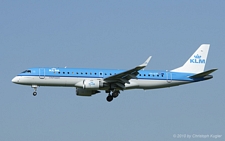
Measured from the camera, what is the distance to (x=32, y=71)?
5603 cm

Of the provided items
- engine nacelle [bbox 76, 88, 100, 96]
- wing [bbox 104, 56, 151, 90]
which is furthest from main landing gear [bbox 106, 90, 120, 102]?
engine nacelle [bbox 76, 88, 100, 96]

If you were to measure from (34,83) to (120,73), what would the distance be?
921cm

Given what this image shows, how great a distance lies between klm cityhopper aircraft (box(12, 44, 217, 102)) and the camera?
55.3 meters

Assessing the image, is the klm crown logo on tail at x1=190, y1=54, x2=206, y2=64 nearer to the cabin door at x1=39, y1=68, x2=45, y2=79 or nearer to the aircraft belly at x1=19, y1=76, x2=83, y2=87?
the aircraft belly at x1=19, y1=76, x2=83, y2=87

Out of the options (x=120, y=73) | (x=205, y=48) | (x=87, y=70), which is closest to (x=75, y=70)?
(x=87, y=70)

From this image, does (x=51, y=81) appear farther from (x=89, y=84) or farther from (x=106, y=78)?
(x=106, y=78)

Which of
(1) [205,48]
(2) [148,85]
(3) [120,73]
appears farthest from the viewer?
(1) [205,48]

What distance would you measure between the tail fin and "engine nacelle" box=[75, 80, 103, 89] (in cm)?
998

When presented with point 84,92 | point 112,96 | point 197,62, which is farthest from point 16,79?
point 197,62

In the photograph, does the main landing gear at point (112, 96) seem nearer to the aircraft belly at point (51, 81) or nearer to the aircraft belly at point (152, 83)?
the aircraft belly at point (152, 83)

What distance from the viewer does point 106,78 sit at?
2179 inches

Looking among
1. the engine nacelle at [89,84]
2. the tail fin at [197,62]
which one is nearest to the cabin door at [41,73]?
the engine nacelle at [89,84]

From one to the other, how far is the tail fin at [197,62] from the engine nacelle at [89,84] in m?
9.98

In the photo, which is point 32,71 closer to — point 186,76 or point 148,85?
point 148,85
